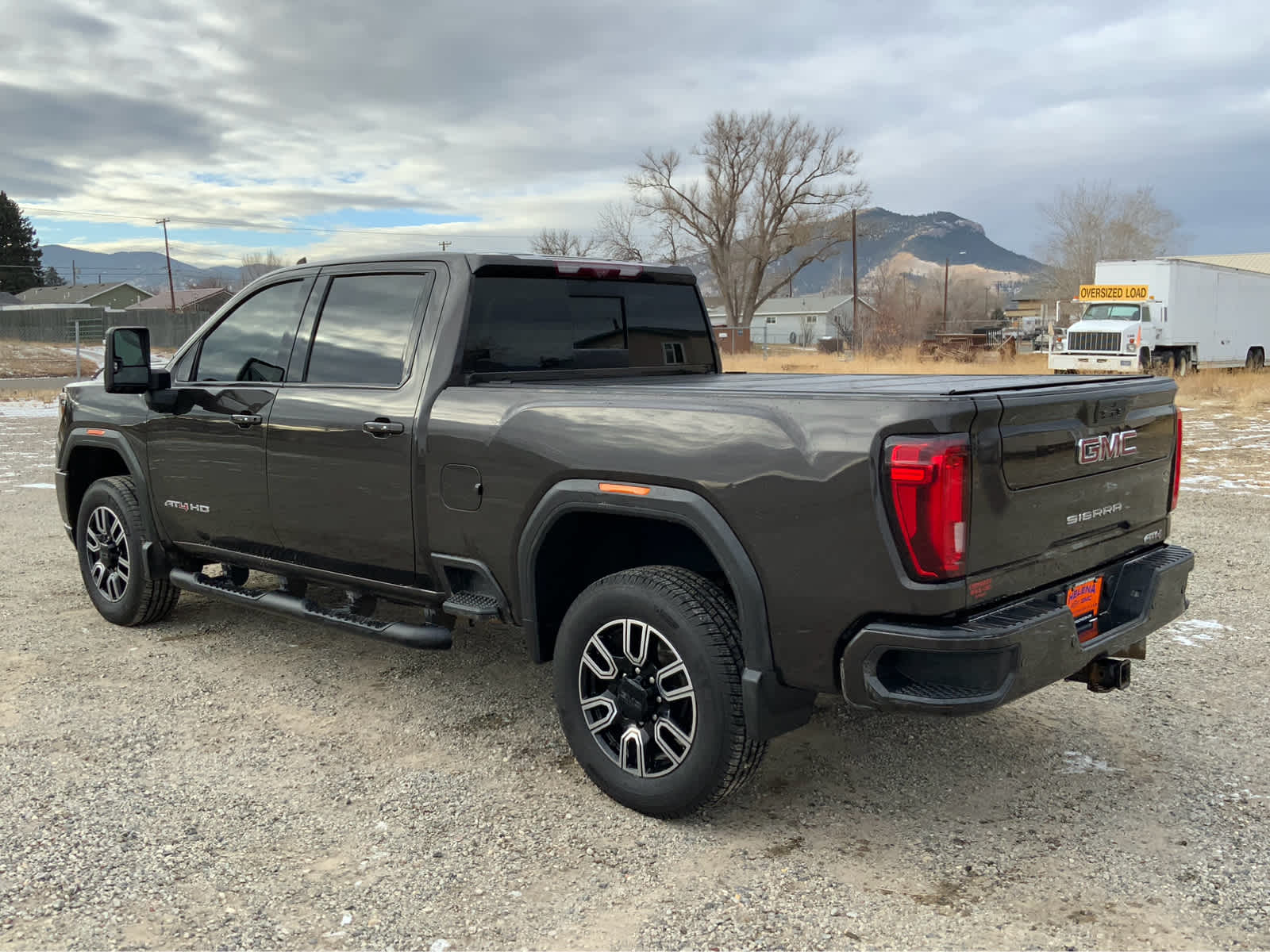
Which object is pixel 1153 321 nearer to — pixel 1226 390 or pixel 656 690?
pixel 1226 390

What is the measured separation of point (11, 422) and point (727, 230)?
4656 centimetres

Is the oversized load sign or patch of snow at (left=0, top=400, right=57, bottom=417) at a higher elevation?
the oversized load sign

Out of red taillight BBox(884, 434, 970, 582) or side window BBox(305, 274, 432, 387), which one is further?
side window BBox(305, 274, 432, 387)

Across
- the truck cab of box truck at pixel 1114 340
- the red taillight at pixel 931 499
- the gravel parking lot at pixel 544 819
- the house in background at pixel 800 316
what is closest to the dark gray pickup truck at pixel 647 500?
the red taillight at pixel 931 499

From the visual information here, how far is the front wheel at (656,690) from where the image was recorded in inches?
129

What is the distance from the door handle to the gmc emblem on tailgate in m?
2.50

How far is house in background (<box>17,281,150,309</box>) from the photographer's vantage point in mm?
84625

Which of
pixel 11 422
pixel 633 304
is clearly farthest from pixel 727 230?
pixel 633 304

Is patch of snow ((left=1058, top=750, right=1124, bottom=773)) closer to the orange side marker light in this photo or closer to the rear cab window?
the orange side marker light

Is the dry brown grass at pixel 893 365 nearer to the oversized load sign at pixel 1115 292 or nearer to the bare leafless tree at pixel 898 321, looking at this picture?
the oversized load sign at pixel 1115 292

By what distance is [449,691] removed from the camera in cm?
483

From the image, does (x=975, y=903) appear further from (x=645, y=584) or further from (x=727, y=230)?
(x=727, y=230)

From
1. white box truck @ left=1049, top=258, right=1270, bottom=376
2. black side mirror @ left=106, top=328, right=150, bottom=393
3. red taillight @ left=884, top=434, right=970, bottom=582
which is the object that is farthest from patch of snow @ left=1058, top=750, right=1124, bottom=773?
white box truck @ left=1049, top=258, right=1270, bottom=376

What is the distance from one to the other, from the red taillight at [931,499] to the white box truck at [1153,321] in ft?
85.8
